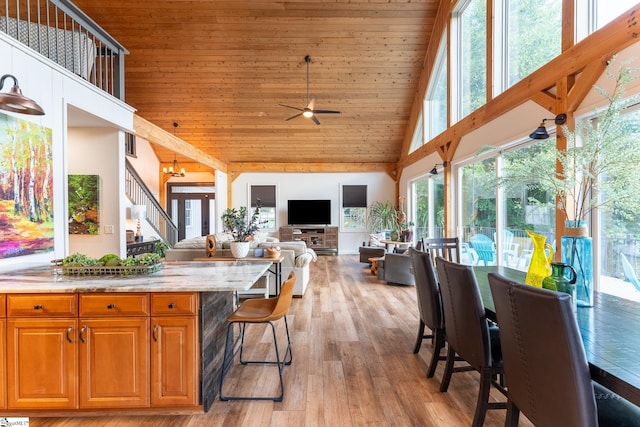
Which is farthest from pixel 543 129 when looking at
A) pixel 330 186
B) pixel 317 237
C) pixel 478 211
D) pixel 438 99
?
pixel 330 186

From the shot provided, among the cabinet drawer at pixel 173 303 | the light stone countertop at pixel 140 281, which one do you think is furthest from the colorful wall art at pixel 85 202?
the cabinet drawer at pixel 173 303

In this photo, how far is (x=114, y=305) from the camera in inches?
83.9

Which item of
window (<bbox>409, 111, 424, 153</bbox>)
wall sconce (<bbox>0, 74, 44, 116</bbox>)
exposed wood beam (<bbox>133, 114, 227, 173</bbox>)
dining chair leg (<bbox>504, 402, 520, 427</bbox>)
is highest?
window (<bbox>409, 111, 424, 153</bbox>)

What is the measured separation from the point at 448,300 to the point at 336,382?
1.14 m

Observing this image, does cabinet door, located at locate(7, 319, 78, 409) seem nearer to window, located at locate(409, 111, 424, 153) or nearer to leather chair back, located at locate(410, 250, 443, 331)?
leather chair back, located at locate(410, 250, 443, 331)

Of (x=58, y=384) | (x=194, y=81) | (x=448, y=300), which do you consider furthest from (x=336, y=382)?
(x=194, y=81)

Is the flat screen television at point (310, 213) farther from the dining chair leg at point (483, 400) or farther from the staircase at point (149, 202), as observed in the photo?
the dining chair leg at point (483, 400)

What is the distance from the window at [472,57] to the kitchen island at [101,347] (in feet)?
16.2

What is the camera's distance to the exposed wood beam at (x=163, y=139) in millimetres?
4969

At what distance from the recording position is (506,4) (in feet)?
14.4

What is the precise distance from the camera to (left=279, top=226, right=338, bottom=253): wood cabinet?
10086 mm

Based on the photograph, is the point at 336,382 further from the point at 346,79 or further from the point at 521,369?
the point at 346,79

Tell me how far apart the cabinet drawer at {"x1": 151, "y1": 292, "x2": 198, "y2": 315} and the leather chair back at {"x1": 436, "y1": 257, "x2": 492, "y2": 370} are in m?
1.72

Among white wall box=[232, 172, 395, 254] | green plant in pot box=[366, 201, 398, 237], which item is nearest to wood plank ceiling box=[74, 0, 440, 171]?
white wall box=[232, 172, 395, 254]
